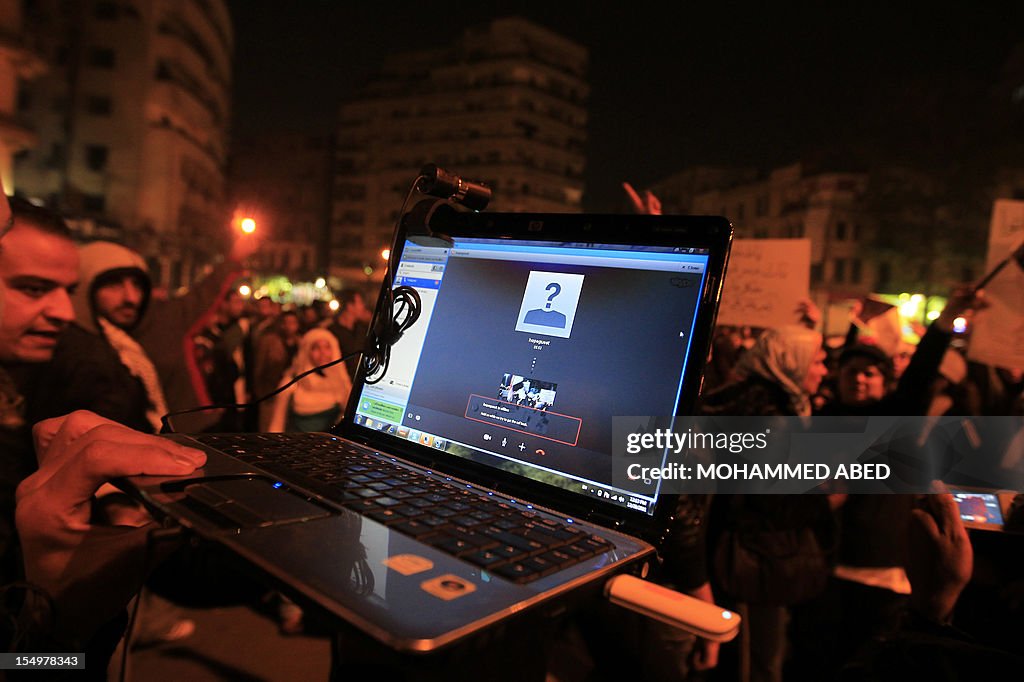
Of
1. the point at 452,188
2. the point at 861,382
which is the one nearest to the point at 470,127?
the point at 861,382

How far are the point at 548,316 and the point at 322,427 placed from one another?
11.6ft

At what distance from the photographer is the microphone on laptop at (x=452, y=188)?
1.25 m

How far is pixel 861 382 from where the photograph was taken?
3.08m

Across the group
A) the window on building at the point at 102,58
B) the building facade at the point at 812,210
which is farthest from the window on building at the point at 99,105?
the building facade at the point at 812,210

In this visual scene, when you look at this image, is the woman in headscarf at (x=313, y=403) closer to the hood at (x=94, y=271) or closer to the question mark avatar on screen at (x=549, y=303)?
the hood at (x=94, y=271)

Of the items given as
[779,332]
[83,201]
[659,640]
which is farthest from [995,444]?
[83,201]

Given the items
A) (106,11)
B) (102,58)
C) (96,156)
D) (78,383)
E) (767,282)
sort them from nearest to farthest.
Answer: (78,383)
(767,282)
(96,156)
(106,11)
(102,58)

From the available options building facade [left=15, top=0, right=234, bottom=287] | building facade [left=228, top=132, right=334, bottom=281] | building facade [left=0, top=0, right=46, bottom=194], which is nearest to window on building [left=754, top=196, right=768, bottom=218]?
building facade [left=15, top=0, right=234, bottom=287]

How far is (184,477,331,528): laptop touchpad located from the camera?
31.0 inches

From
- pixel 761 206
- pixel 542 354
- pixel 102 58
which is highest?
pixel 102 58

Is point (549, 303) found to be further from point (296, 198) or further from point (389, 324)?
point (296, 198)

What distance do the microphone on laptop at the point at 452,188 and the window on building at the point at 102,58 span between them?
42.6 m

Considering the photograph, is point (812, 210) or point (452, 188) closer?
point (452, 188)

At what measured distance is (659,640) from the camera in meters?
1.93
